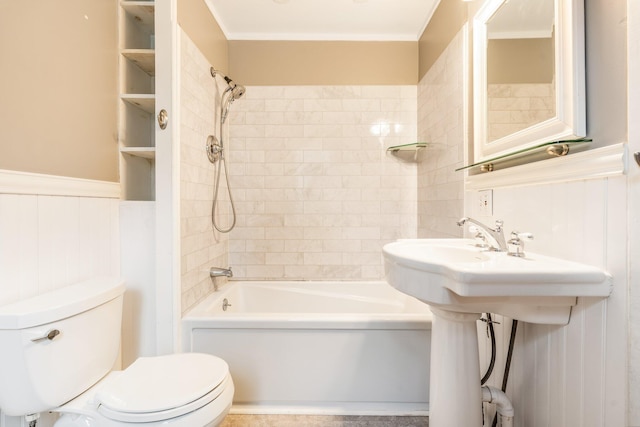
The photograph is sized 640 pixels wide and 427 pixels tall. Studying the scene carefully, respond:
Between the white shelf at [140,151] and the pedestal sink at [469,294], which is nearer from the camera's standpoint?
the pedestal sink at [469,294]

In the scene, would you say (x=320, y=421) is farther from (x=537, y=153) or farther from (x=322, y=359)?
(x=537, y=153)

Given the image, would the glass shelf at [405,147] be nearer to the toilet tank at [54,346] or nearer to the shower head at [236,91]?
the shower head at [236,91]

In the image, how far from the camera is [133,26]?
6.07 feet

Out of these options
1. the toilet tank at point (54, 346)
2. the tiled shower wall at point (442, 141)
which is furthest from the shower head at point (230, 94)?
the toilet tank at point (54, 346)

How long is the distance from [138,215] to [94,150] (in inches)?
14.8

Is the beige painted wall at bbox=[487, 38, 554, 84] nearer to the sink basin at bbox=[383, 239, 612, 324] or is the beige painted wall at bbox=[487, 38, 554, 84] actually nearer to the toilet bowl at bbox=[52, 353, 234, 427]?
the sink basin at bbox=[383, 239, 612, 324]

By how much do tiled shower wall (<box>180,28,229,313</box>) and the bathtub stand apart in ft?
0.98

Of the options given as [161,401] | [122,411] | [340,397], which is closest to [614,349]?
[340,397]

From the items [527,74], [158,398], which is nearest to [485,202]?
[527,74]

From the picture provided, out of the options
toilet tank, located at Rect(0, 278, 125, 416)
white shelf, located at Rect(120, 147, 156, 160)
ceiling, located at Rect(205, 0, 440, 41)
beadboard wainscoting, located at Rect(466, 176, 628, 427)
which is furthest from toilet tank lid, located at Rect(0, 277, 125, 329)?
ceiling, located at Rect(205, 0, 440, 41)

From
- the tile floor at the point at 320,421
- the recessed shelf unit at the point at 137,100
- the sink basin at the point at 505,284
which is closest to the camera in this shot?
the sink basin at the point at 505,284

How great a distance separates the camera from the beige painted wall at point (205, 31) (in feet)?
5.88

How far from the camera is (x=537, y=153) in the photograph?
112 centimetres

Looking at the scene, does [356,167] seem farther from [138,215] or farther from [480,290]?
[480,290]
